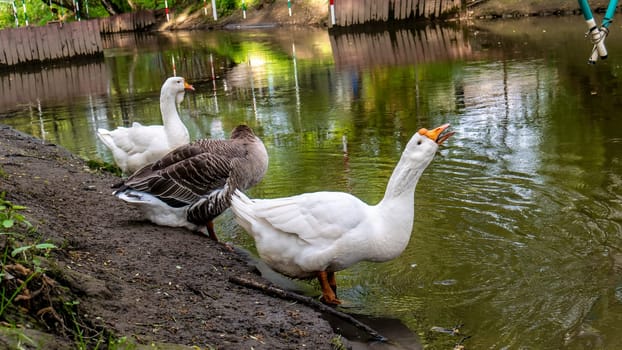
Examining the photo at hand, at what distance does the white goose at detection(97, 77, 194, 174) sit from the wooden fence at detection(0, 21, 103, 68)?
788 inches

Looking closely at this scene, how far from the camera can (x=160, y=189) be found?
6.65 meters

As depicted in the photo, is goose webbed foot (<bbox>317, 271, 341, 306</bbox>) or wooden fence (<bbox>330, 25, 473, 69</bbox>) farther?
wooden fence (<bbox>330, 25, 473, 69</bbox>)

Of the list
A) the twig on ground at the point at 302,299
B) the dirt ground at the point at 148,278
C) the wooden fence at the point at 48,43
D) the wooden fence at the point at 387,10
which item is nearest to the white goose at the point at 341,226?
the twig on ground at the point at 302,299

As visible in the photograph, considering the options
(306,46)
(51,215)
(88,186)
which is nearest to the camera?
(51,215)

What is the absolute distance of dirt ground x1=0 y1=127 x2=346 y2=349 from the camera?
435 cm

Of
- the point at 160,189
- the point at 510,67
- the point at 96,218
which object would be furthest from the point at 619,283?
the point at 510,67

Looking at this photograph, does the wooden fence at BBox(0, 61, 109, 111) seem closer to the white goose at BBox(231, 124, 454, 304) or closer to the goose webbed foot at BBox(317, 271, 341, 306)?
the white goose at BBox(231, 124, 454, 304)

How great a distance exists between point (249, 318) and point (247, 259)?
1.74 meters

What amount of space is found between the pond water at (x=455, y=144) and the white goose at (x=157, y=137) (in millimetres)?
1257

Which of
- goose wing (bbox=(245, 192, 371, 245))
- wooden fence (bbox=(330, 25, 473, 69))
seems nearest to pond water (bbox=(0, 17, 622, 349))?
wooden fence (bbox=(330, 25, 473, 69))

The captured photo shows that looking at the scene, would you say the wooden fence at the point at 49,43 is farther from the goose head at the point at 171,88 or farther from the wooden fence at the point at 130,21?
the goose head at the point at 171,88

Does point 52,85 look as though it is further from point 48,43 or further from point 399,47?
point 399,47

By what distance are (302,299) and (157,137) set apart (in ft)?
13.6

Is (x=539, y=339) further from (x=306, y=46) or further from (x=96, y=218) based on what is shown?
(x=306, y=46)
